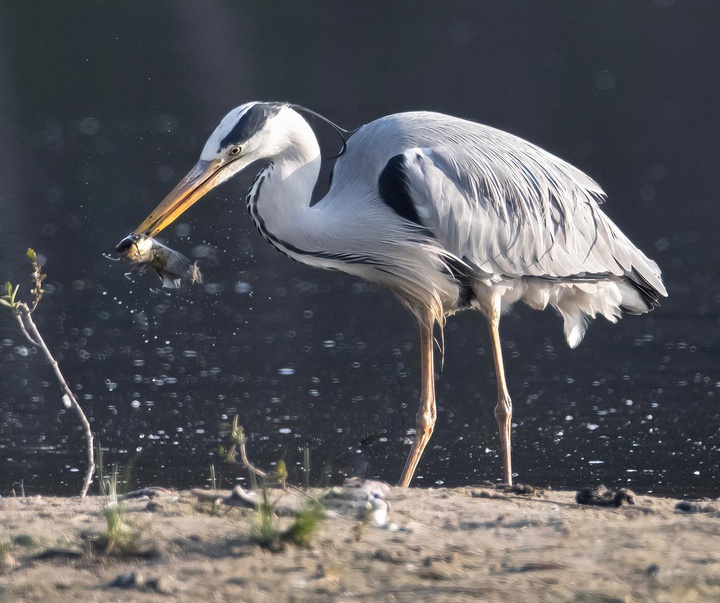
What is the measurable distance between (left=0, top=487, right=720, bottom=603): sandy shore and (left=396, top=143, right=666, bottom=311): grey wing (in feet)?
5.52

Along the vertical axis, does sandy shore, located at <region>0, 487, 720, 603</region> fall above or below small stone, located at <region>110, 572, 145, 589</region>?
above

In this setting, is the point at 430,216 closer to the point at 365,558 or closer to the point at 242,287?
the point at 365,558

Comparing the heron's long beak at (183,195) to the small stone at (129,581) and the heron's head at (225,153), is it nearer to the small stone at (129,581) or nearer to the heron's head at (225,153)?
the heron's head at (225,153)

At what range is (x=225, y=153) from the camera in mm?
4488

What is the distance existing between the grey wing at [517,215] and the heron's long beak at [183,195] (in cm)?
Answer: 80

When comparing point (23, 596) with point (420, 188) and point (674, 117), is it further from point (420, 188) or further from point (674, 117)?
point (674, 117)

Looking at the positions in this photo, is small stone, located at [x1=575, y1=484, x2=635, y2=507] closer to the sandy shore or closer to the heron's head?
the sandy shore

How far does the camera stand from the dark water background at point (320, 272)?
5547mm

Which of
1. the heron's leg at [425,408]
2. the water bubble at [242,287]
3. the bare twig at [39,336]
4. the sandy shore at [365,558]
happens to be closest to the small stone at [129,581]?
the sandy shore at [365,558]

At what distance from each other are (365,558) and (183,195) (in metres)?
1.98

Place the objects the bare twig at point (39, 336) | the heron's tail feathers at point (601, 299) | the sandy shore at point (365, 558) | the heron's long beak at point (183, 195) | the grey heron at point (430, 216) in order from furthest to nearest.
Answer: the heron's tail feathers at point (601, 299), the grey heron at point (430, 216), the heron's long beak at point (183, 195), the bare twig at point (39, 336), the sandy shore at point (365, 558)

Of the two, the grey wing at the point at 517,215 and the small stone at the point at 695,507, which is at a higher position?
the grey wing at the point at 517,215

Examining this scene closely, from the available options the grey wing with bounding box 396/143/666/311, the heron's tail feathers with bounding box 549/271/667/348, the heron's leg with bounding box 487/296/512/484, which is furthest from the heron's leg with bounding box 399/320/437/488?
the heron's tail feathers with bounding box 549/271/667/348

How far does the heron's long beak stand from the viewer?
4465 mm
